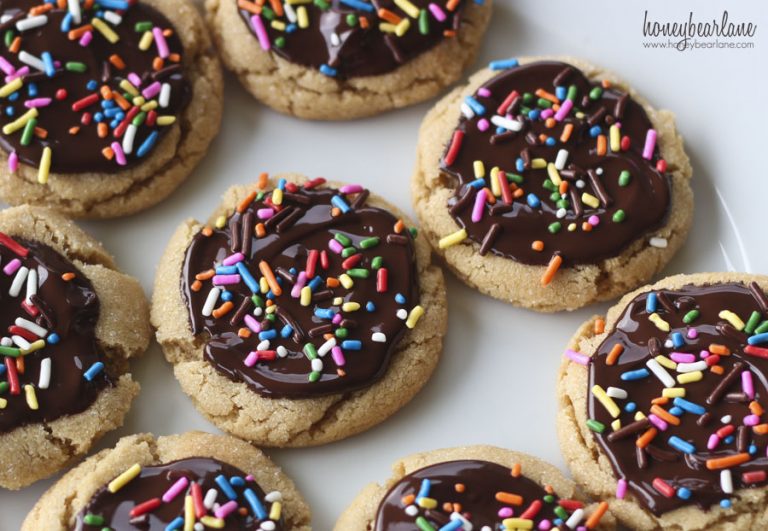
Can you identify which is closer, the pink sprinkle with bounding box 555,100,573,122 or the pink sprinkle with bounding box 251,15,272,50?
the pink sprinkle with bounding box 555,100,573,122

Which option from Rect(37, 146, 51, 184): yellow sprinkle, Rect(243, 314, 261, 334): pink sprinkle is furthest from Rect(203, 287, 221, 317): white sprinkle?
Rect(37, 146, 51, 184): yellow sprinkle

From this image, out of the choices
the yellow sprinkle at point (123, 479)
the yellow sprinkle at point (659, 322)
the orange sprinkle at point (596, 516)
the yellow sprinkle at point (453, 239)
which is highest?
the yellow sprinkle at point (453, 239)

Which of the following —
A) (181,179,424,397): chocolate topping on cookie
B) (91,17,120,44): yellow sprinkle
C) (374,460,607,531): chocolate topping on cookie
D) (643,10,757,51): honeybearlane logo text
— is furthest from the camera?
(643,10,757,51): honeybearlane logo text

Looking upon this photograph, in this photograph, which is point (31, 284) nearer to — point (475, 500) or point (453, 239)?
point (453, 239)

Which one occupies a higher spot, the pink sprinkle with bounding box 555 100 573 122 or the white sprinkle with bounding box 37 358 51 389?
the pink sprinkle with bounding box 555 100 573 122

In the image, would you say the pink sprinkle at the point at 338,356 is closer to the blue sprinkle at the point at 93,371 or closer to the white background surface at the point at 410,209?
the white background surface at the point at 410,209

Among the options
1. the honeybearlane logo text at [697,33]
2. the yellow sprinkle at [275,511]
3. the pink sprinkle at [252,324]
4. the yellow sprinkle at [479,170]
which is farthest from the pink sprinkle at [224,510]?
the honeybearlane logo text at [697,33]

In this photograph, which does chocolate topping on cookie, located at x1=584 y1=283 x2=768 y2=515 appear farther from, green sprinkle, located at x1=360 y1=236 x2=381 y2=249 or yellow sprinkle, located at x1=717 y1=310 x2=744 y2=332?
green sprinkle, located at x1=360 y1=236 x2=381 y2=249
